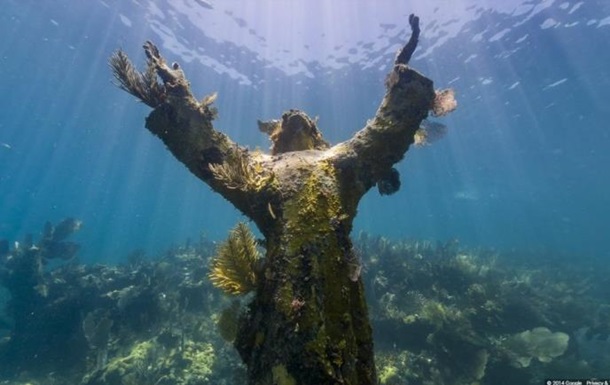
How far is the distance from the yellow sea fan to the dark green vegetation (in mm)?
6337

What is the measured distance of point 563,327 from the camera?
43.6 ft

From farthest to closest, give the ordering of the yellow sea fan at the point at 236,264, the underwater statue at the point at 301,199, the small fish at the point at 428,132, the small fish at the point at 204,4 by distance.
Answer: the small fish at the point at 204,4 < the small fish at the point at 428,132 < the yellow sea fan at the point at 236,264 < the underwater statue at the point at 301,199

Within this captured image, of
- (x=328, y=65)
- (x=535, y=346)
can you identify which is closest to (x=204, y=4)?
(x=328, y=65)

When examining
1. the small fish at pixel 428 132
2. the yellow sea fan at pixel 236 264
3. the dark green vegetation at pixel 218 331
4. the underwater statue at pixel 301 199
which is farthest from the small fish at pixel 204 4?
the yellow sea fan at pixel 236 264

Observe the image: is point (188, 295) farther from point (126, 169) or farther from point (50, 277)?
point (126, 169)

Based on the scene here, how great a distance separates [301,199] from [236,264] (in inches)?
36.3

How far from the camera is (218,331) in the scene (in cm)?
942

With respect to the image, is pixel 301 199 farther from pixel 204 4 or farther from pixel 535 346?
pixel 204 4

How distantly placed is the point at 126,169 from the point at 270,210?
7092 centimetres

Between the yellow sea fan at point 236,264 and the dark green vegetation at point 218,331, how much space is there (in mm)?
6337

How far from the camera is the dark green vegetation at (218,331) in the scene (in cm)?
977

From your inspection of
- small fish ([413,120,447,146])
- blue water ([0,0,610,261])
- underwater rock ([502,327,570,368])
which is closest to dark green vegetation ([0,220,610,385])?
underwater rock ([502,327,570,368])

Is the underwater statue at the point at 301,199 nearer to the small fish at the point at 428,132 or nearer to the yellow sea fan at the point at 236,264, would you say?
the yellow sea fan at the point at 236,264

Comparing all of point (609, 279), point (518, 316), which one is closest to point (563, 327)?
point (518, 316)
